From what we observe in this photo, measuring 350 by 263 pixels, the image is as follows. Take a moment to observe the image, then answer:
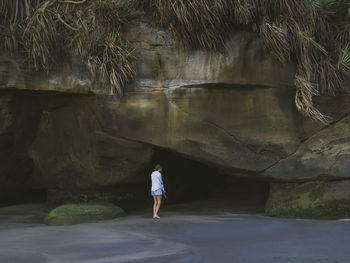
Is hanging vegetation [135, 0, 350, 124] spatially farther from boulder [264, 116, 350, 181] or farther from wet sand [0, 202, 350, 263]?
wet sand [0, 202, 350, 263]

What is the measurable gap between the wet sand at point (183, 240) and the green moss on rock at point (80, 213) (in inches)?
15.0

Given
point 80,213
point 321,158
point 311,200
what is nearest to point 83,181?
point 80,213

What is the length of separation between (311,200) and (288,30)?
3.43 meters

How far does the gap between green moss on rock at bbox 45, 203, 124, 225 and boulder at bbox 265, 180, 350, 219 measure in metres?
3.41

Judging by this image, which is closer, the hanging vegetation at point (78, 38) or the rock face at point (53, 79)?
the hanging vegetation at point (78, 38)

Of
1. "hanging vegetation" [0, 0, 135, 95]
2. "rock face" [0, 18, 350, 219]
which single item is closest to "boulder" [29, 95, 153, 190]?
"rock face" [0, 18, 350, 219]

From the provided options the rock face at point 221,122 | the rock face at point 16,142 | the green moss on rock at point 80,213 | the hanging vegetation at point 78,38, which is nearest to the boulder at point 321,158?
the rock face at point 221,122

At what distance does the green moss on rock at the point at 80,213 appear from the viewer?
9586 mm

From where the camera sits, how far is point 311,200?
924 centimetres

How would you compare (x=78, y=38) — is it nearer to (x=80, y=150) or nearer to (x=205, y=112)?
(x=80, y=150)

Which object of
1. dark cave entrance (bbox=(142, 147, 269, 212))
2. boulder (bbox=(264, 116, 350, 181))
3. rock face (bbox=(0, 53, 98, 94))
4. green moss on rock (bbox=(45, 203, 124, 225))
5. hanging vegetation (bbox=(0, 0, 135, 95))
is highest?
hanging vegetation (bbox=(0, 0, 135, 95))

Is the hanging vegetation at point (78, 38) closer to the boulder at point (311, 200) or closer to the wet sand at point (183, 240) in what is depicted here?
the wet sand at point (183, 240)

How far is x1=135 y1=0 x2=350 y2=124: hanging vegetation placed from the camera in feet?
29.7

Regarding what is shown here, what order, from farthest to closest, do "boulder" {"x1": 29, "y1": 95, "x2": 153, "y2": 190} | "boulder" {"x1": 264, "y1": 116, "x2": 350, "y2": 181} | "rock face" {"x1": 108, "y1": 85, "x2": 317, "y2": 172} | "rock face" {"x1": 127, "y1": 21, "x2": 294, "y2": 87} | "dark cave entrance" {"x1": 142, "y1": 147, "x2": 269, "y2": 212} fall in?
"dark cave entrance" {"x1": 142, "y1": 147, "x2": 269, "y2": 212} → "boulder" {"x1": 29, "y1": 95, "x2": 153, "y2": 190} → "rock face" {"x1": 108, "y1": 85, "x2": 317, "y2": 172} → "rock face" {"x1": 127, "y1": 21, "x2": 294, "y2": 87} → "boulder" {"x1": 264, "y1": 116, "x2": 350, "y2": 181}
